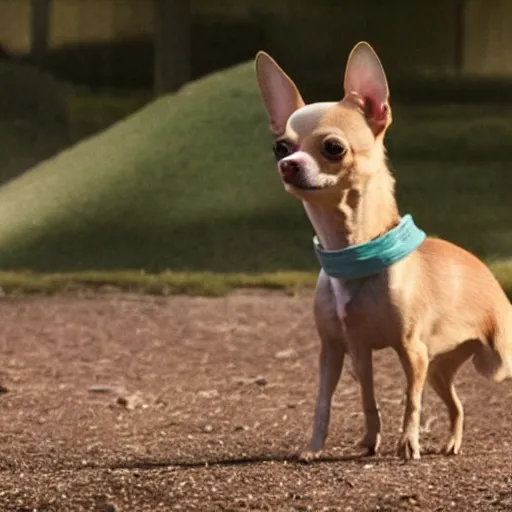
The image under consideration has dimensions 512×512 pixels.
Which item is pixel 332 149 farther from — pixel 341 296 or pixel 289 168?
pixel 341 296

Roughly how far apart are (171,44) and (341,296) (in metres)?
5.48

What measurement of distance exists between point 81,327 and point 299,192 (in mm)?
2617

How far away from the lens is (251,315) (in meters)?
4.89

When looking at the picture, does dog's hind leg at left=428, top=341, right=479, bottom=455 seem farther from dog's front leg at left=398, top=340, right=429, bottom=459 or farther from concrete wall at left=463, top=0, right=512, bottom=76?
concrete wall at left=463, top=0, right=512, bottom=76

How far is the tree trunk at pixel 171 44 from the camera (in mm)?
7570

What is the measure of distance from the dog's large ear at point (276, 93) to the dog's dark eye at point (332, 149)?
19 cm

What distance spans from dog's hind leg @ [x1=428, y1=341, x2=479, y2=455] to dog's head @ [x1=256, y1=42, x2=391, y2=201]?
0.47m

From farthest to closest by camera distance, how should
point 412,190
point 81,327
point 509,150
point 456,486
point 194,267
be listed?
1. point 509,150
2. point 412,190
3. point 194,267
4. point 81,327
5. point 456,486

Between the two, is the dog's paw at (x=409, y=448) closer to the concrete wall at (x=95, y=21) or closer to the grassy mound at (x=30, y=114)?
the grassy mound at (x=30, y=114)

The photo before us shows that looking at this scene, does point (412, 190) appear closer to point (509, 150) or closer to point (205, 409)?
point (509, 150)

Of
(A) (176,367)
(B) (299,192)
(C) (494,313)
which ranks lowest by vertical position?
(A) (176,367)

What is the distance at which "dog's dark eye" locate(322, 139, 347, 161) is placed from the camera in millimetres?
2223

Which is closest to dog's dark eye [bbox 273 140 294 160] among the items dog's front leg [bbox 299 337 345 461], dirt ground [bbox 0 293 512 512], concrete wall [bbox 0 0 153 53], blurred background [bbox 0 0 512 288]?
dog's front leg [bbox 299 337 345 461]

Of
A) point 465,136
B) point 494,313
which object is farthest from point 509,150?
point 494,313
